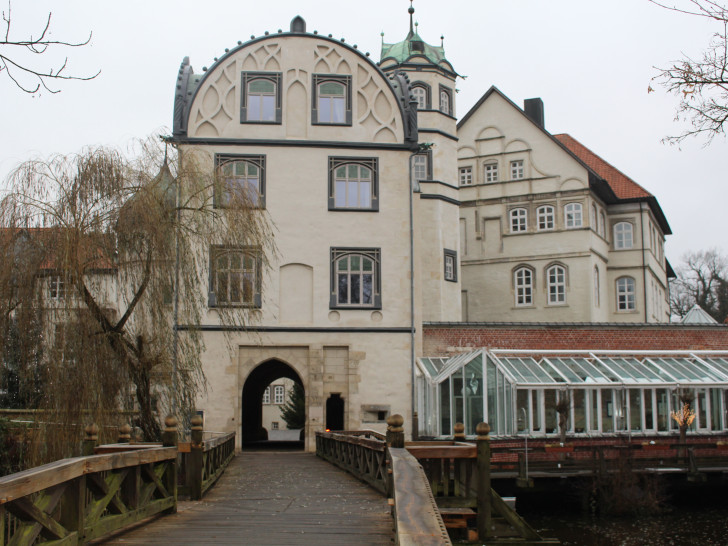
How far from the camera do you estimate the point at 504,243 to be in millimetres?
40469

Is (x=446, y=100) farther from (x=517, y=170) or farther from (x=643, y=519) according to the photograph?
(x=643, y=519)

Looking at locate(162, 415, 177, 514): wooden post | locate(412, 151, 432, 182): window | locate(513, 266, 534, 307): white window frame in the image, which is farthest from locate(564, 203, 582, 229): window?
locate(162, 415, 177, 514): wooden post

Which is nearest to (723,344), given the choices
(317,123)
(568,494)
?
(568,494)

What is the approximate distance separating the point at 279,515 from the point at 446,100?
29030 mm

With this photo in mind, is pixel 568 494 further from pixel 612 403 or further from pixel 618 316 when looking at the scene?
pixel 618 316

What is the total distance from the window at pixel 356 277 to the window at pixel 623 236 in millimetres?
20672

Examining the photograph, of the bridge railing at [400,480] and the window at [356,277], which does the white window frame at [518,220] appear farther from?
the bridge railing at [400,480]

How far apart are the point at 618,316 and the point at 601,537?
23913 mm

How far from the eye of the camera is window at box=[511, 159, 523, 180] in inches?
1609

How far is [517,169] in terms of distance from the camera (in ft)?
134

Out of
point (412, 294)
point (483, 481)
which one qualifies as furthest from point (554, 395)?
point (483, 481)

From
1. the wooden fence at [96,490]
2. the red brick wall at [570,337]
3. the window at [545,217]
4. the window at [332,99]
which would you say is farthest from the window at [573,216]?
the wooden fence at [96,490]

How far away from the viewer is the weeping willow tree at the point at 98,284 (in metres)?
14.4

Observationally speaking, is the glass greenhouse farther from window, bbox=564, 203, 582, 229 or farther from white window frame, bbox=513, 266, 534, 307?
window, bbox=564, 203, 582, 229
